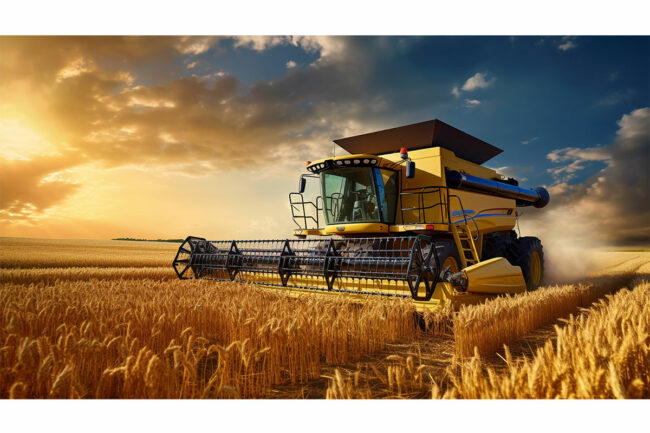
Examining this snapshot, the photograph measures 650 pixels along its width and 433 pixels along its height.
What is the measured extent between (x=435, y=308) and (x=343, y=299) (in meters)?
1.11

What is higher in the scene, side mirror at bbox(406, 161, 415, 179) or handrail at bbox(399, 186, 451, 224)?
side mirror at bbox(406, 161, 415, 179)

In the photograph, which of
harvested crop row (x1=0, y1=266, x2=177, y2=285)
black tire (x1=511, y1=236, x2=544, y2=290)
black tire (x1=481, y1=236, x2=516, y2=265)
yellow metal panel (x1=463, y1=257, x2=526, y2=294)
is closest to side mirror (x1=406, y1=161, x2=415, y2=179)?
yellow metal panel (x1=463, y1=257, x2=526, y2=294)

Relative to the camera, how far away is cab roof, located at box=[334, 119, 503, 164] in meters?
6.64

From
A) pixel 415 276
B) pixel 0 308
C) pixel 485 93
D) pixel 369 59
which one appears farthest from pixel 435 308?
pixel 0 308

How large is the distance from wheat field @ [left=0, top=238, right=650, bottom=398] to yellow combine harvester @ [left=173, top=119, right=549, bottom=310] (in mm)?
511

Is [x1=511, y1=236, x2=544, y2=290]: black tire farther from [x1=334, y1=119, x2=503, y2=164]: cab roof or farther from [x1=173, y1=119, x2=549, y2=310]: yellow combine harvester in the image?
[x1=334, y1=119, x2=503, y2=164]: cab roof

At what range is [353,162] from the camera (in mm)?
6008

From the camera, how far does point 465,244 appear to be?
703 cm

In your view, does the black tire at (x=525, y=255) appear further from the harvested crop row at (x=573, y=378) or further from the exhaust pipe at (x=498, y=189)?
the harvested crop row at (x=573, y=378)

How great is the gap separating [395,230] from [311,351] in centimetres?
345

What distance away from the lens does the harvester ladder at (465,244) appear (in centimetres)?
613

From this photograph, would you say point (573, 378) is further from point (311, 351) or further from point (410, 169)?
point (410, 169)

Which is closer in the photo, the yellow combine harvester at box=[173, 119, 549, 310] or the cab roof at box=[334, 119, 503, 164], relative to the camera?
the yellow combine harvester at box=[173, 119, 549, 310]

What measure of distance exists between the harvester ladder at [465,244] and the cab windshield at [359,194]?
1078 mm
